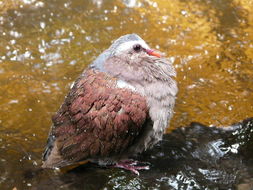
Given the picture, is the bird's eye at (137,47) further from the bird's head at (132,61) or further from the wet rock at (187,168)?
the wet rock at (187,168)

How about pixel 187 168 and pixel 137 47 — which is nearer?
pixel 187 168

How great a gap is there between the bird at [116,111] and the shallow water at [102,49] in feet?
1.63

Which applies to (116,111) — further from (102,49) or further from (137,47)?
(102,49)

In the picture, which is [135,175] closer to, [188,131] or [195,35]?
[188,131]

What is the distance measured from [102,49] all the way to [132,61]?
2.13 metres

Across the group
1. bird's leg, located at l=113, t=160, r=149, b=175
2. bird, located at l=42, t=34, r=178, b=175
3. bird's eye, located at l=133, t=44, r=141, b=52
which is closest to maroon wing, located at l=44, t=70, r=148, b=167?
bird, located at l=42, t=34, r=178, b=175

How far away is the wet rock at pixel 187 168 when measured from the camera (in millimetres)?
3408

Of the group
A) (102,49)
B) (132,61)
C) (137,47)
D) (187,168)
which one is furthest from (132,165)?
(102,49)

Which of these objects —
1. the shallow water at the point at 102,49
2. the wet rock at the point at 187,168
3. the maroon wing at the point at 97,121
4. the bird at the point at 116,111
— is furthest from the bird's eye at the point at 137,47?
the shallow water at the point at 102,49

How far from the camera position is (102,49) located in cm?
600

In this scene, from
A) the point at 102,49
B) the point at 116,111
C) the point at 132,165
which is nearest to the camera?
the point at 116,111

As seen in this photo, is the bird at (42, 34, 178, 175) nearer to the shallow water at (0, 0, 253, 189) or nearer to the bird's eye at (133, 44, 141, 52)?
the bird's eye at (133, 44, 141, 52)

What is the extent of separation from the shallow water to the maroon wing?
0.43 metres

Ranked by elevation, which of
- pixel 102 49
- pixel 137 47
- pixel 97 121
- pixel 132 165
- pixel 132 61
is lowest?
pixel 132 165
